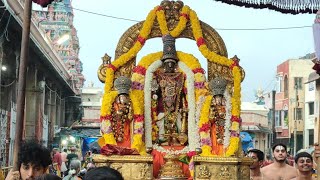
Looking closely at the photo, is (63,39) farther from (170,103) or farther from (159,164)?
(159,164)

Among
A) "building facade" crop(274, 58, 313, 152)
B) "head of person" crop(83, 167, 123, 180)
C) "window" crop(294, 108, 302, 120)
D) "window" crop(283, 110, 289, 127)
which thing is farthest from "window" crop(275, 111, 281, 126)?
"head of person" crop(83, 167, 123, 180)

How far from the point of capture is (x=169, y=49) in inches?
351

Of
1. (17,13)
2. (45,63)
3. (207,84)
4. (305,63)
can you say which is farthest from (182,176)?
(305,63)

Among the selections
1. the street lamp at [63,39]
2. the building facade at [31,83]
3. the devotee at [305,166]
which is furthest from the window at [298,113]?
the devotee at [305,166]

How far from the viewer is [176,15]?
9258mm

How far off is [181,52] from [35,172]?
4.77m

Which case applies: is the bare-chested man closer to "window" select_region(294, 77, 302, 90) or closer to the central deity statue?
the central deity statue

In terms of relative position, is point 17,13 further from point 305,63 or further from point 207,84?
point 305,63

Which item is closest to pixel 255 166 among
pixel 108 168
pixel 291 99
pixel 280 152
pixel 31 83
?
pixel 280 152

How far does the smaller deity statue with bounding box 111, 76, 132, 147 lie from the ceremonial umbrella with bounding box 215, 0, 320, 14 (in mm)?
2838

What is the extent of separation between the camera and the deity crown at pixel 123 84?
27.9 ft

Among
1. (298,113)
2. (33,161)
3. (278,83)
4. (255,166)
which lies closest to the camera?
(33,161)

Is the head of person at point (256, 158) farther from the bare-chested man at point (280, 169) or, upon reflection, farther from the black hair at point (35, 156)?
the black hair at point (35, 156)

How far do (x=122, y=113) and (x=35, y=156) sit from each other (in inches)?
153
